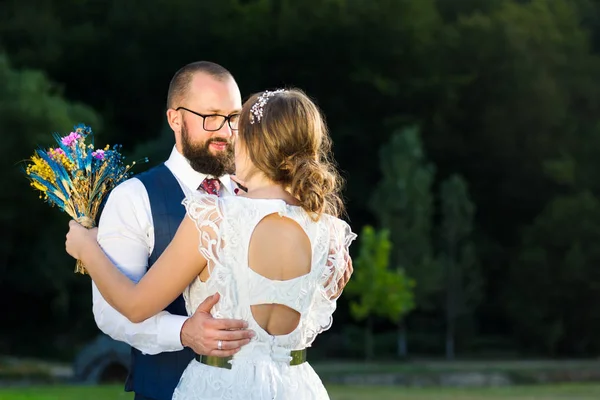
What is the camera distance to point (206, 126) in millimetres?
4359

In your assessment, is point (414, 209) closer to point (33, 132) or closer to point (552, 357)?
point (552, 357)

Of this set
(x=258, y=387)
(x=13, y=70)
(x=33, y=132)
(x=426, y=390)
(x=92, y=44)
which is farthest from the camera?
(x=92, y=44)

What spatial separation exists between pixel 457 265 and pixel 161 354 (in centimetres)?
3029

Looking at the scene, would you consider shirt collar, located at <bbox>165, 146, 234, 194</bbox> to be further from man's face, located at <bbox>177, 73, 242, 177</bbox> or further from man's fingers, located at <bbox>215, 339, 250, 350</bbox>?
man's fingers, located at <bbox>215, 339, 250, 350</bbox>

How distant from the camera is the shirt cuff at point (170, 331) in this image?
3.77m

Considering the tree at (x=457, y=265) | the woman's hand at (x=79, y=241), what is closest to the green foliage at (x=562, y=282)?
the tree at (x=457, y=265)

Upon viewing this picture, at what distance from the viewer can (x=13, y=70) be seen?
112 ft

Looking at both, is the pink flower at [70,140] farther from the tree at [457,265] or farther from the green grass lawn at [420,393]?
the tree at [457,265]

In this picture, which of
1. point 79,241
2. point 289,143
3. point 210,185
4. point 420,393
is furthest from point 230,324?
point 420,393

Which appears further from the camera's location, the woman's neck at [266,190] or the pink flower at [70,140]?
the pink flower at [70,140]

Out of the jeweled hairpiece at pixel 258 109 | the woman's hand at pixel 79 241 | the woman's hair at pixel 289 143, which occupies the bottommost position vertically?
the woman's hand at pixel 79 241

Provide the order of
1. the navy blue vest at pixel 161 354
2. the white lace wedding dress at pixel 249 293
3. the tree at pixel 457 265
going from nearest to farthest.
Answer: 1. the white lace wedding dress at pixel 249 293
2. the navy blue vest at pixel 161 354
3. the tree at pixel 457 265

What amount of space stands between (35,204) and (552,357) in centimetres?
1631

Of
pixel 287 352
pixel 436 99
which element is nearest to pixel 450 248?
pixel 436 99
